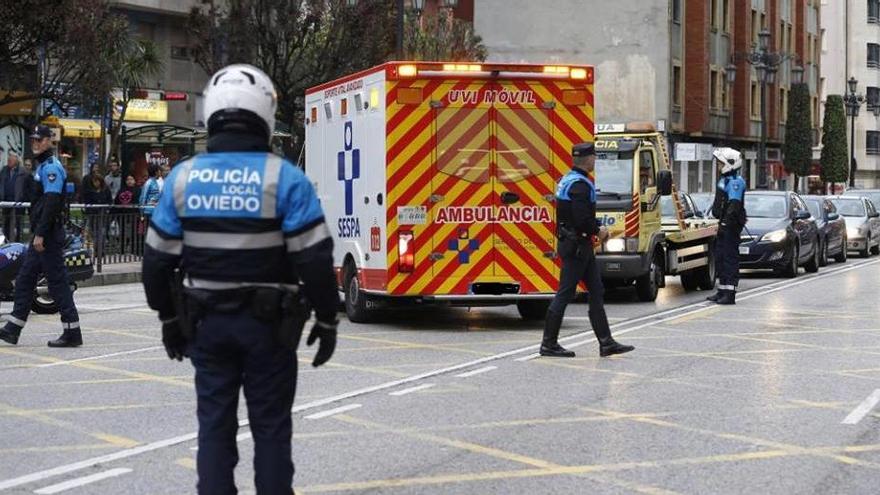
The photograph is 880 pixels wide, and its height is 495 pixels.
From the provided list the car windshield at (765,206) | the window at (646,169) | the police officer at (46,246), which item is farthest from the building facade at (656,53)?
the police officer at (46,246)

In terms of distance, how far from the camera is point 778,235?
2481 cm

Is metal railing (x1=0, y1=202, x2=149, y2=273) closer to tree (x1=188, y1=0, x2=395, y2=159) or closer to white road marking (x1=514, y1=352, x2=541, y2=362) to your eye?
tree (x1=188, y1=0, x2=395, y2=159)

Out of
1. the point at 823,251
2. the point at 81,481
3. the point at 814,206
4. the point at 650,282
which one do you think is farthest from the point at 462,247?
the point at 814,206

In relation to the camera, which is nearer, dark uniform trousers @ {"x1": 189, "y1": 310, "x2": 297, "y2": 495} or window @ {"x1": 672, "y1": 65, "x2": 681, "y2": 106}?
dark uniform trousers @ {"x1": 189, "y1": 310, "x2": 297, "y2": 495}

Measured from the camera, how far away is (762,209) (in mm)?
25969

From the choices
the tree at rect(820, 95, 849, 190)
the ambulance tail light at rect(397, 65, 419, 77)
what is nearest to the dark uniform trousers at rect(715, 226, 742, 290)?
the ambulance tail light at rect(397, 65, 419, 77)

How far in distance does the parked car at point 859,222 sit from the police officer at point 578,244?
73.3 ft

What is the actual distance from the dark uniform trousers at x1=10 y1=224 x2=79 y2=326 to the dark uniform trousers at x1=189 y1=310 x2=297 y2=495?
25.7 ft

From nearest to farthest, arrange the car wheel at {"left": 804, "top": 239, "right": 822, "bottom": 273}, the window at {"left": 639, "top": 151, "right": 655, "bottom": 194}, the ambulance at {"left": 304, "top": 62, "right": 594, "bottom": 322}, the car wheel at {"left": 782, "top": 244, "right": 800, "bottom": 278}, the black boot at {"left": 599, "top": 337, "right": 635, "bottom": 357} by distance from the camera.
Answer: the black boot at {"left": 599, "top": 337, "right": 635, "bottom": 357} < the ambulance at {"left": 304, "top": 62, "right": 594, "bottom": 322} < the window at {"left": 639, "top": 151, "right": 655, "bottom": 194} < the car wheel at {"left": 782, "top": 244, "right": 800, "bottom": 278} < the car wheel at {"left": 804, "top": 239, "right": 822, "bottom": 273}

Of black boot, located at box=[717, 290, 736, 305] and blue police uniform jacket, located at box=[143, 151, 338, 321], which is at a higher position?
blue police uniform jacket, located at box=[143, 151, 338, 321]

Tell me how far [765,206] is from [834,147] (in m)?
50.1

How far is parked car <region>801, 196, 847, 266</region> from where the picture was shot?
28.9 meters

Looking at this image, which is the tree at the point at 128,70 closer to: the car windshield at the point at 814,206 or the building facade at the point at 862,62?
the car windshield at the point at 814,206

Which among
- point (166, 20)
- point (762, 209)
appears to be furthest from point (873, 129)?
point (762, 209)
